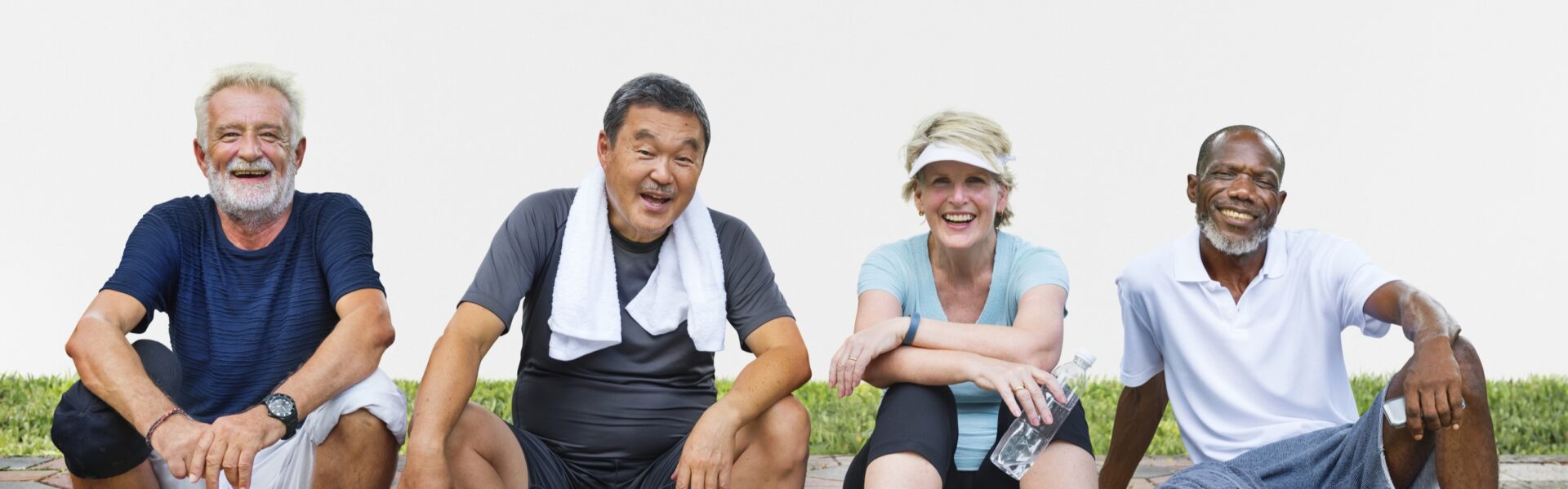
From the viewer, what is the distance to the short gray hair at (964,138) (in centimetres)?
376

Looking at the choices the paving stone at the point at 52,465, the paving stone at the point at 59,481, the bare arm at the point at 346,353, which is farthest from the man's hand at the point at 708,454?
the paving stone at the point at 52,465

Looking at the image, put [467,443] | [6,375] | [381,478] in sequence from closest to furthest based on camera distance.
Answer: [467,443] → [381,478] → [6,375]

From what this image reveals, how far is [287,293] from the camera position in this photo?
3.84m

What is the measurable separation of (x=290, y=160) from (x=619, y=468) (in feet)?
4.10

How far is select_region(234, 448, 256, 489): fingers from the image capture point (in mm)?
3416

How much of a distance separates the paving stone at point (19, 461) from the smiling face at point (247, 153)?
93.2 inches

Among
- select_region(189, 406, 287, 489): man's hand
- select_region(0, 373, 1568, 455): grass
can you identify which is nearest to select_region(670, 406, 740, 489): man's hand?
select_region(189, 406, 287, 489): man's hand

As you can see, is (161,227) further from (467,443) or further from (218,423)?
(467,443)

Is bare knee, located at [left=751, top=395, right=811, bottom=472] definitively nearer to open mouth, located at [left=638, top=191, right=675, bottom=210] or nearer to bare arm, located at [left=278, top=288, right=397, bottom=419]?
open mouth, located at [left=638, top=191, right=675, bottom=210]

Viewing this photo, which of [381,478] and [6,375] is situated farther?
[6,375]

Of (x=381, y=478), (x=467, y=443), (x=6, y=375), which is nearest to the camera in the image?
(x=467, y=443)

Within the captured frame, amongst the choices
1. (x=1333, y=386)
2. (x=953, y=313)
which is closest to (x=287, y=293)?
(x=953, y=313)

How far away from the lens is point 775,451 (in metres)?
3.60

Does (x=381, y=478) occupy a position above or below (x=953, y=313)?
below
